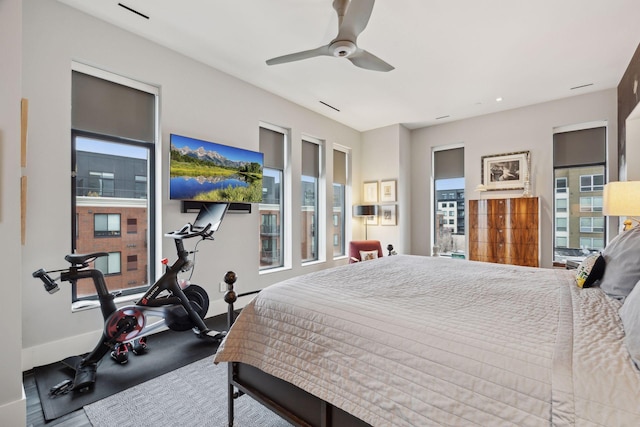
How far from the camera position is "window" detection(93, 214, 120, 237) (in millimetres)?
2941

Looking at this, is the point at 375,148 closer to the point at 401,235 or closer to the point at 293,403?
the point at 401,235

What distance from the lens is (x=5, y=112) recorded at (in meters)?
1.64

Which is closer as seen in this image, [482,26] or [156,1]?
[156,1]

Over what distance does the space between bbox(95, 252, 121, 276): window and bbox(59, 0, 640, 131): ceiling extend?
7.56 ft

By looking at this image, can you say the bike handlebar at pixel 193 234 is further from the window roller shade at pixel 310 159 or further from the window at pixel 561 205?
the window at pixel 561 205

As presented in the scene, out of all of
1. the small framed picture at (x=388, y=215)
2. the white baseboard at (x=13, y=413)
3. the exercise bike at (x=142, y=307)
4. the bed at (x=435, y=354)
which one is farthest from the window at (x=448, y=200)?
the white baseboard at (x=13, y=413)

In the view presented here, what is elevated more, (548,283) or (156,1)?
(156,1)

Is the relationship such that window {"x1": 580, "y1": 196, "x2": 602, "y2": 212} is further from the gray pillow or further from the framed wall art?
the gray pillow

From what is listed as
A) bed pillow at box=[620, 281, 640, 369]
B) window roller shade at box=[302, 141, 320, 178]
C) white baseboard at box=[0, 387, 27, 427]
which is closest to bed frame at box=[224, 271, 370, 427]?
bed pillow at box=[620, 281, 640, 369]

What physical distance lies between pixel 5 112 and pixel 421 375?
2467 mm

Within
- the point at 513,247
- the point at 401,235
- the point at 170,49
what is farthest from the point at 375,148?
the point at 170,49

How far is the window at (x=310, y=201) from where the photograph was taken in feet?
17.2

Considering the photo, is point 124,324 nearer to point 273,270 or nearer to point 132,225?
point 132,225

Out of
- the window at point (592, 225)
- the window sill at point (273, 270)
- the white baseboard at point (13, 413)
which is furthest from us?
the window at point (592, 225)
